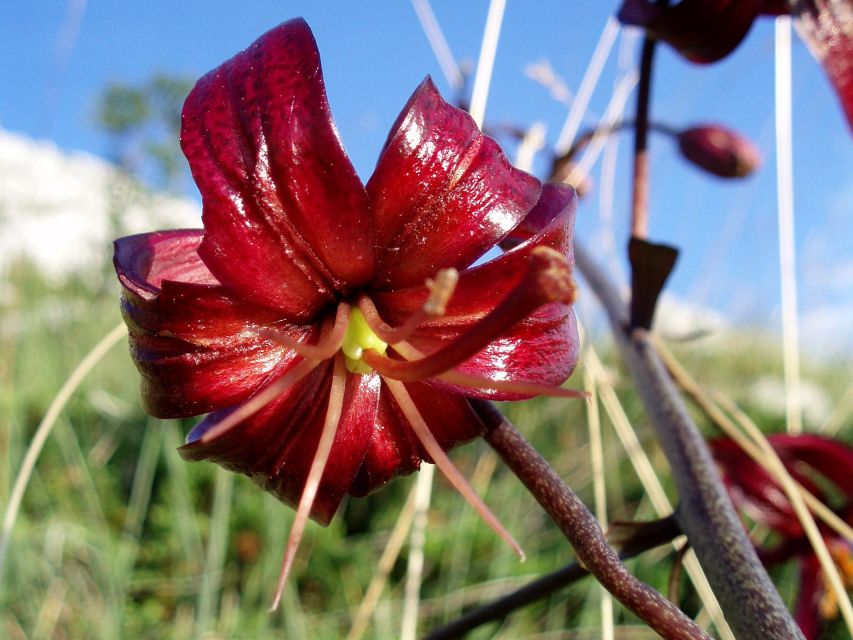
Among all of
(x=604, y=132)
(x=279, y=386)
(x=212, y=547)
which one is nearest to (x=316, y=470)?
(x=279, y=386)

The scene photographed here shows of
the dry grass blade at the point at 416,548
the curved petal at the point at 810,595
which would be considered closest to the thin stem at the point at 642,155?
the dry grass blade at the point at 416,548

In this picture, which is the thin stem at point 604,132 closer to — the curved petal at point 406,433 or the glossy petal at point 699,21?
the glossy petal at point 699,21

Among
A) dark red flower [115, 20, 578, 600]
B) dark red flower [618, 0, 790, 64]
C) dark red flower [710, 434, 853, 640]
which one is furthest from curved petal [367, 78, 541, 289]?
dark red flower [710, 434, 853, 640]

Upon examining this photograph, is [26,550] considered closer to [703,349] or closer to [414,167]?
[414,167]

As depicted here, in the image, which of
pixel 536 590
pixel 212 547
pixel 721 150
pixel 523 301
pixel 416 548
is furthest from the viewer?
pixel 212 547

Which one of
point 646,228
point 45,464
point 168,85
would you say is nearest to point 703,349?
point 45,464

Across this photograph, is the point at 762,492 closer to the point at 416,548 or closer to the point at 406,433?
the point at 416,548
